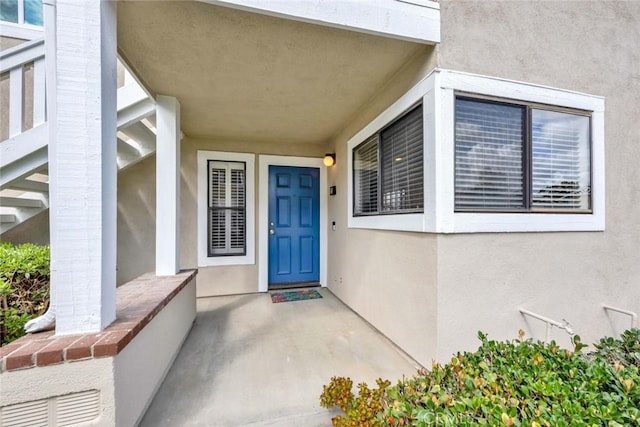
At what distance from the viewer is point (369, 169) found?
10.1 ft

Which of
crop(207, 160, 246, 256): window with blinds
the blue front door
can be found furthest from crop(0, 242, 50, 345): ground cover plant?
the blue front door

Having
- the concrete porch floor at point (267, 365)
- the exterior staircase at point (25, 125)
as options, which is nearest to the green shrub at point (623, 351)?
the concrete porch floor at point (267, 365)

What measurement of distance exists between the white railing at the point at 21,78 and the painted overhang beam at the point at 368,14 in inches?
79.0

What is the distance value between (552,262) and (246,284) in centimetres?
378

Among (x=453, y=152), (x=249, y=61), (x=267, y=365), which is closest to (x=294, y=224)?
(x=267, y=365)

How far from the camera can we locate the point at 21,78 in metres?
2.21

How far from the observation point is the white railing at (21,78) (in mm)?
2158

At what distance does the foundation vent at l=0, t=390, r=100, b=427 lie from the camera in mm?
1203

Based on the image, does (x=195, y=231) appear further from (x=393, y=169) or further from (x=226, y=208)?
(x=393, y=169)

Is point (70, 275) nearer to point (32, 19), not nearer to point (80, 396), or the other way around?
point (80, 396)

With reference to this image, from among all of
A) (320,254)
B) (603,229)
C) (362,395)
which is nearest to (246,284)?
(320,254)

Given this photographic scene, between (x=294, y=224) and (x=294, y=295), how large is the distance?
3.79ft

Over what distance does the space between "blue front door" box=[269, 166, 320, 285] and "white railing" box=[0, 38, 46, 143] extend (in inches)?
103

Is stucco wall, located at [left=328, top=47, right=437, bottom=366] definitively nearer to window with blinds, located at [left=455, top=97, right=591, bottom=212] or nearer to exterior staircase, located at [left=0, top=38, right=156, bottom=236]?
window with blinds, located at [left=455, top=97, right=591, bottom=212]
